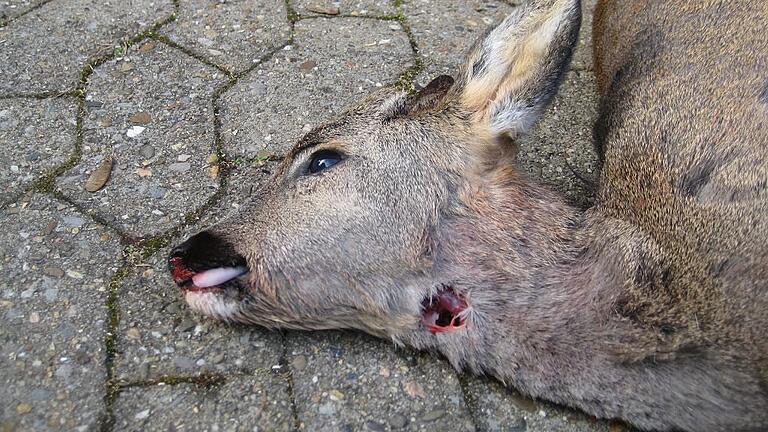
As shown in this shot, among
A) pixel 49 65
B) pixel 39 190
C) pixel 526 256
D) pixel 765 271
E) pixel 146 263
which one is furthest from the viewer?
pixel 49 65

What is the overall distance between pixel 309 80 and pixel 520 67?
1539mm


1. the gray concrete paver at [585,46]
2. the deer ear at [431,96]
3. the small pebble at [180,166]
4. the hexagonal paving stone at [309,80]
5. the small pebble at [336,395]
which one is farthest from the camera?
the gray concrete paver at [585,46]

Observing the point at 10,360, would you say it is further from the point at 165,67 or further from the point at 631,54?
the point at 631,54

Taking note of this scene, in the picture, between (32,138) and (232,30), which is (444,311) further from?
(232,30)

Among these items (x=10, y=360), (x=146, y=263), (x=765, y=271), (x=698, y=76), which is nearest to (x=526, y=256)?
(x=765, y=271)

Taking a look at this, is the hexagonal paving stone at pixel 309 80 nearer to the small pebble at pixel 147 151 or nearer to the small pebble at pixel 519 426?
the small pebble at pixel 147 151

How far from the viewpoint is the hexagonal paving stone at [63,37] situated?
3980 mm

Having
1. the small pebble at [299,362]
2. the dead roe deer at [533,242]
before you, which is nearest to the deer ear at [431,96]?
the dead roe deer at [533,242]

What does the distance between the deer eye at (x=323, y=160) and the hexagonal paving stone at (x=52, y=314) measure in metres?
0.85

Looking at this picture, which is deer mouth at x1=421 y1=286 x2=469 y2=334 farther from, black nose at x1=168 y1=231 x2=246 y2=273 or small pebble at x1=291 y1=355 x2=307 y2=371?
black nose at x1=168 y1=231 x2=246 y2=273

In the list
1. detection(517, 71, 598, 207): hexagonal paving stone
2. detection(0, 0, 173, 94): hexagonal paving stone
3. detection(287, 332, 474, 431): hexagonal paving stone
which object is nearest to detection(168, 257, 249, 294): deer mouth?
detection(287, 332, 474, 431): hexagonal paving stone

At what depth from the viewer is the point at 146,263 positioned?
317 centimetres

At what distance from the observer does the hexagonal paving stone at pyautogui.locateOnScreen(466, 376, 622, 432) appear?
2709 mm

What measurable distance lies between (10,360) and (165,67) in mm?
1821
